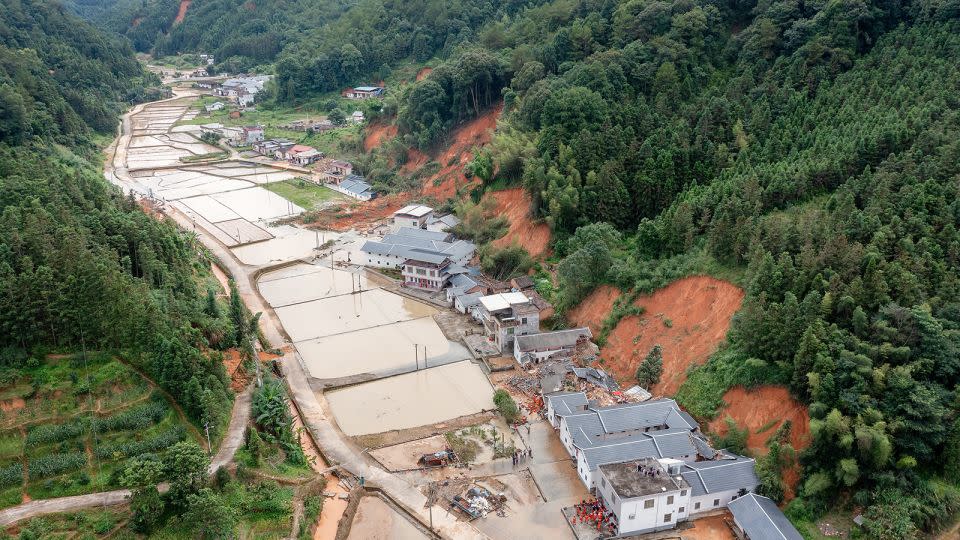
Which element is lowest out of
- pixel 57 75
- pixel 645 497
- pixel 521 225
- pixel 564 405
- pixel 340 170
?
pixel 340 170

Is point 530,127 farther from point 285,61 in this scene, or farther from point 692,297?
point 285,61

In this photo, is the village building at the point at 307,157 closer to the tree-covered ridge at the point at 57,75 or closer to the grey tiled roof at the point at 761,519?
the tree-covered ridge at the point at 57,75

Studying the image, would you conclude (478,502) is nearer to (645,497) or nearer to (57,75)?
(645,497)

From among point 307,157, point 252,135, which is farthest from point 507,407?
point 252,135

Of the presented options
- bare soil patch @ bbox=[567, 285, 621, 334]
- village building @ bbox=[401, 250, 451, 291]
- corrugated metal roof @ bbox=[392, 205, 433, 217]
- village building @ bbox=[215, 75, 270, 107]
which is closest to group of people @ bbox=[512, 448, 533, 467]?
bare soil patch @ bbox=[567, 285, 621, 334]

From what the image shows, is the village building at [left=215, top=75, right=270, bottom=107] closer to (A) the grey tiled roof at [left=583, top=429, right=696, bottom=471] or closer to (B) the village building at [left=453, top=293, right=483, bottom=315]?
(B) the village building at [left=453, top=293, right=483, bottom=315]
